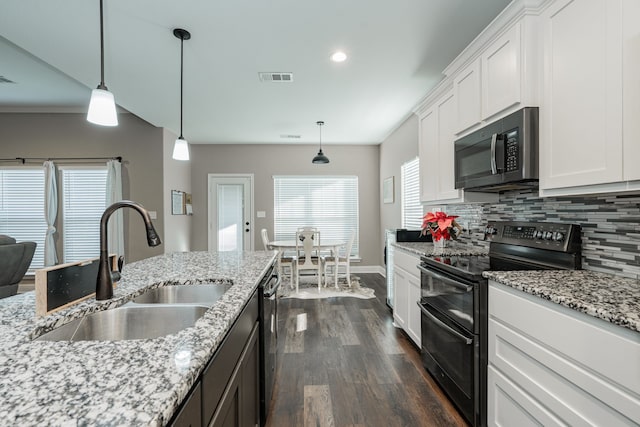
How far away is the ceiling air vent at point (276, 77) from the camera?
9.80 feet

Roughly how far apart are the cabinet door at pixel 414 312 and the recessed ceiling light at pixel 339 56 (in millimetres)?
2021

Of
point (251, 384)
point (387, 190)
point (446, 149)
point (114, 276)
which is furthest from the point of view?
point (387, 190)

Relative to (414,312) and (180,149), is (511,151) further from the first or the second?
(180,149)

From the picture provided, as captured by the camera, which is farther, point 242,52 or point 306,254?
point 306,254

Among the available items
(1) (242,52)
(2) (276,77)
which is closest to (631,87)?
(1) (242,52)

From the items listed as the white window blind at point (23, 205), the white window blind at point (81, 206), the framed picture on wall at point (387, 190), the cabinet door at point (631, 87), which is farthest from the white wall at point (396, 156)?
the white window blind at point (23, 205)

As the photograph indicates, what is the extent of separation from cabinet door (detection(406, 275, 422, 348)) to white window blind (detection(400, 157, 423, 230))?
160cm

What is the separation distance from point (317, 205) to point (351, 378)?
4143 millimetres

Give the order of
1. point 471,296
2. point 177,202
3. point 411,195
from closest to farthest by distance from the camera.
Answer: point 471,296, point 411,195, point 177,202

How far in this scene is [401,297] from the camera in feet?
9.38

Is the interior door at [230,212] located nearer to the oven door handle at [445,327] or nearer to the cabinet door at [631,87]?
the oven door handle at [445,327]

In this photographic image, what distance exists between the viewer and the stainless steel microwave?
1.59 m

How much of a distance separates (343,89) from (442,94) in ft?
3.86

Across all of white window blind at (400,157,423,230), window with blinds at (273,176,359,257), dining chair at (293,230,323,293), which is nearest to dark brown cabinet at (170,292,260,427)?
dining chair at (293,230,323,293)
